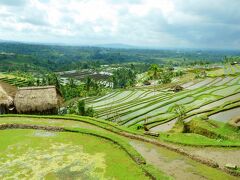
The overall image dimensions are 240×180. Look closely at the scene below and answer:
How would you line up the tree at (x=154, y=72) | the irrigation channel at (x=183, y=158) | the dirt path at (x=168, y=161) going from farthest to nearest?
the tree at (x=154, y=72)
the irrigation channel at (x=183, y=158)
the dirt path at (x=168, y=161)

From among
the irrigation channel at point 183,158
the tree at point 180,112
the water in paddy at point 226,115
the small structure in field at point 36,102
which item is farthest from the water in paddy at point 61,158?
the water in paddy at point 226,115

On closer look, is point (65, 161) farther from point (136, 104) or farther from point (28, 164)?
point (136, 104)

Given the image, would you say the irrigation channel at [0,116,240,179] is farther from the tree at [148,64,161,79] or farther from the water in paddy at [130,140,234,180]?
the tree at [148,64,161,79]

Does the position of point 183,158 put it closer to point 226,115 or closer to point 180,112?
point 226,115

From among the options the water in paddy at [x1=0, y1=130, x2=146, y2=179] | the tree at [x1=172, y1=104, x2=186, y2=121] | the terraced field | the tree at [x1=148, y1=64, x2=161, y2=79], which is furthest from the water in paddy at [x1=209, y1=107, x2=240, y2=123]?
the tree at [x1=148, y1=64, x2=161, y2=79]

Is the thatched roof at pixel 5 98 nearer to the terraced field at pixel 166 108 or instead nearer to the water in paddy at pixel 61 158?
the water in paddy at pixel 61 158

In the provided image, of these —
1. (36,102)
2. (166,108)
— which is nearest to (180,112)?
(166,108)
